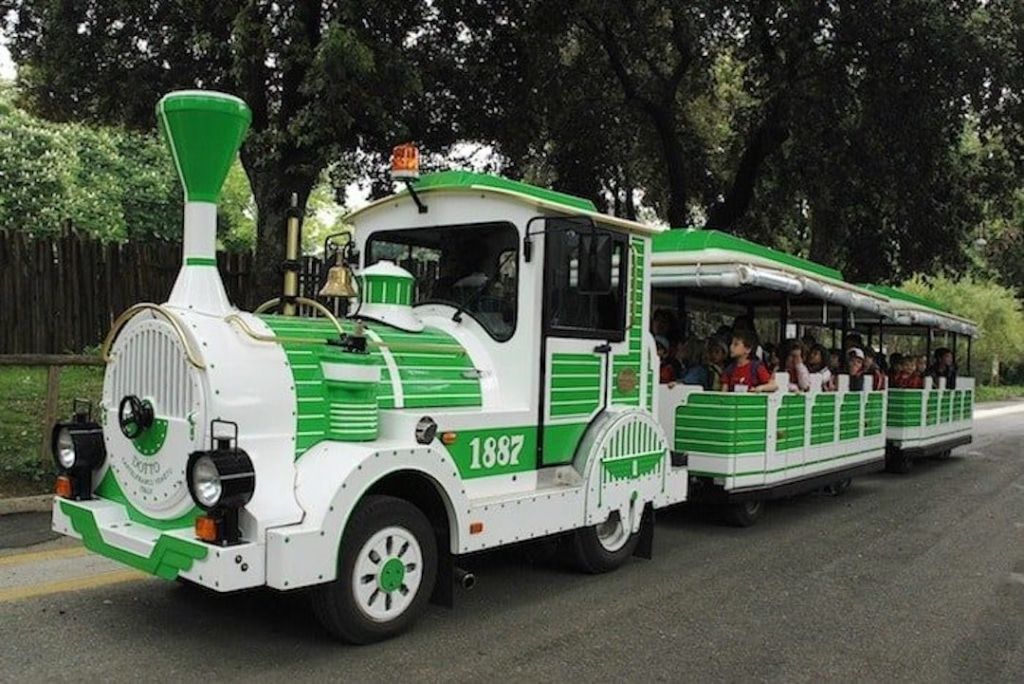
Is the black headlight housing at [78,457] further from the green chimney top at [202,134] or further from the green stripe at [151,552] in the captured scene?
the green chimney top at [202,134]

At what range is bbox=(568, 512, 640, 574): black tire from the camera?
5984 mm

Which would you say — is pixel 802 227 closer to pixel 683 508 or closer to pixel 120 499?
pixel 683 508

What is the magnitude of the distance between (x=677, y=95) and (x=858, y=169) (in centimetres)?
378

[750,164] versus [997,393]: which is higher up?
[750,164]

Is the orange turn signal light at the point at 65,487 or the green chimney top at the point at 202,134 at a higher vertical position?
the green chimney top at the point at 202,134

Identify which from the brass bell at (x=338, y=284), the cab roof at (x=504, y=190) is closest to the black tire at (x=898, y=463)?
the cab roof at (x=504, y=190)

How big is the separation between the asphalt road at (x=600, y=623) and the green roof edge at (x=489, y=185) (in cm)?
249

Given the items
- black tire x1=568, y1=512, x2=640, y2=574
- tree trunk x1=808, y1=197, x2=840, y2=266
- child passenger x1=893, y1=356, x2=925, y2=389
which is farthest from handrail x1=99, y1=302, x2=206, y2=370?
tree trunk x1=808, y1=197, x2=840, y2=266

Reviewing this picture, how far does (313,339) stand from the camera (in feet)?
15.5

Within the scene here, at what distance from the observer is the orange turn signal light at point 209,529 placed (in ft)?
13.1

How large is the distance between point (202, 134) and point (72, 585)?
2.84m

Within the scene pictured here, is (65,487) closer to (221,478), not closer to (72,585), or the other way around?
(72,585)

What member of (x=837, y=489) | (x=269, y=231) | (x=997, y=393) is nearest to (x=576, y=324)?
(x=837, y=489)

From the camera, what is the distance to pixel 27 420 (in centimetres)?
941
